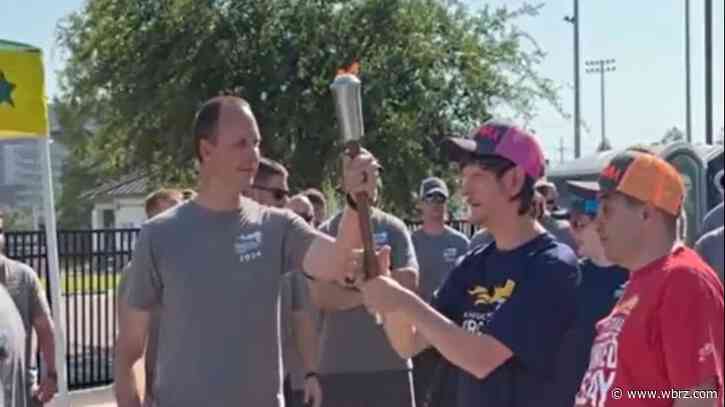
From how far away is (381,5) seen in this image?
16.6m

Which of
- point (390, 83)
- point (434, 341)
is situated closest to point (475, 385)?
point (434, 341)

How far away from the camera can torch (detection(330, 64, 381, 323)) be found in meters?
3.45

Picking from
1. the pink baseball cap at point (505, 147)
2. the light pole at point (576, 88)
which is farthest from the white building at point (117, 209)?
the pink baseball cap at point (505, 147)

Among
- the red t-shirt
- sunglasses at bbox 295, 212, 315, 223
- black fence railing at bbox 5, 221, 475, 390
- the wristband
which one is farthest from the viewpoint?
black fence railing at bbox 5, 221, 475, 390

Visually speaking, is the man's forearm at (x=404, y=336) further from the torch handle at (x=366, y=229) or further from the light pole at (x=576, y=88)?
the light pole at (x=576, y=88)

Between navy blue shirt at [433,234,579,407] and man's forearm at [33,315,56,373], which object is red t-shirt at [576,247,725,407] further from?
man's forearm at [33,315,56,373]

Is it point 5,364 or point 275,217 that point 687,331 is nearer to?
point 275,217

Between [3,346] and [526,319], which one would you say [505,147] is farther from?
[3,346]

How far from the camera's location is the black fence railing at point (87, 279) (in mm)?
11742

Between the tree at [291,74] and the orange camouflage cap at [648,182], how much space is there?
12.6 m

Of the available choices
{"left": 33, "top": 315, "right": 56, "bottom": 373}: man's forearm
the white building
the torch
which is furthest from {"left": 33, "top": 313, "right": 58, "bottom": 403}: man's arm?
the white building

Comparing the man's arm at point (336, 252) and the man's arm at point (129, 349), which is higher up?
the man's arm at point (336, 252)

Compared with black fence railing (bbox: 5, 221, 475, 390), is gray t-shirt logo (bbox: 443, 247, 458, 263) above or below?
above

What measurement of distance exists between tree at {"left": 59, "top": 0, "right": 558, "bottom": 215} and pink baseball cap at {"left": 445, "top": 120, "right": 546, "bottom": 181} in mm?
12188
